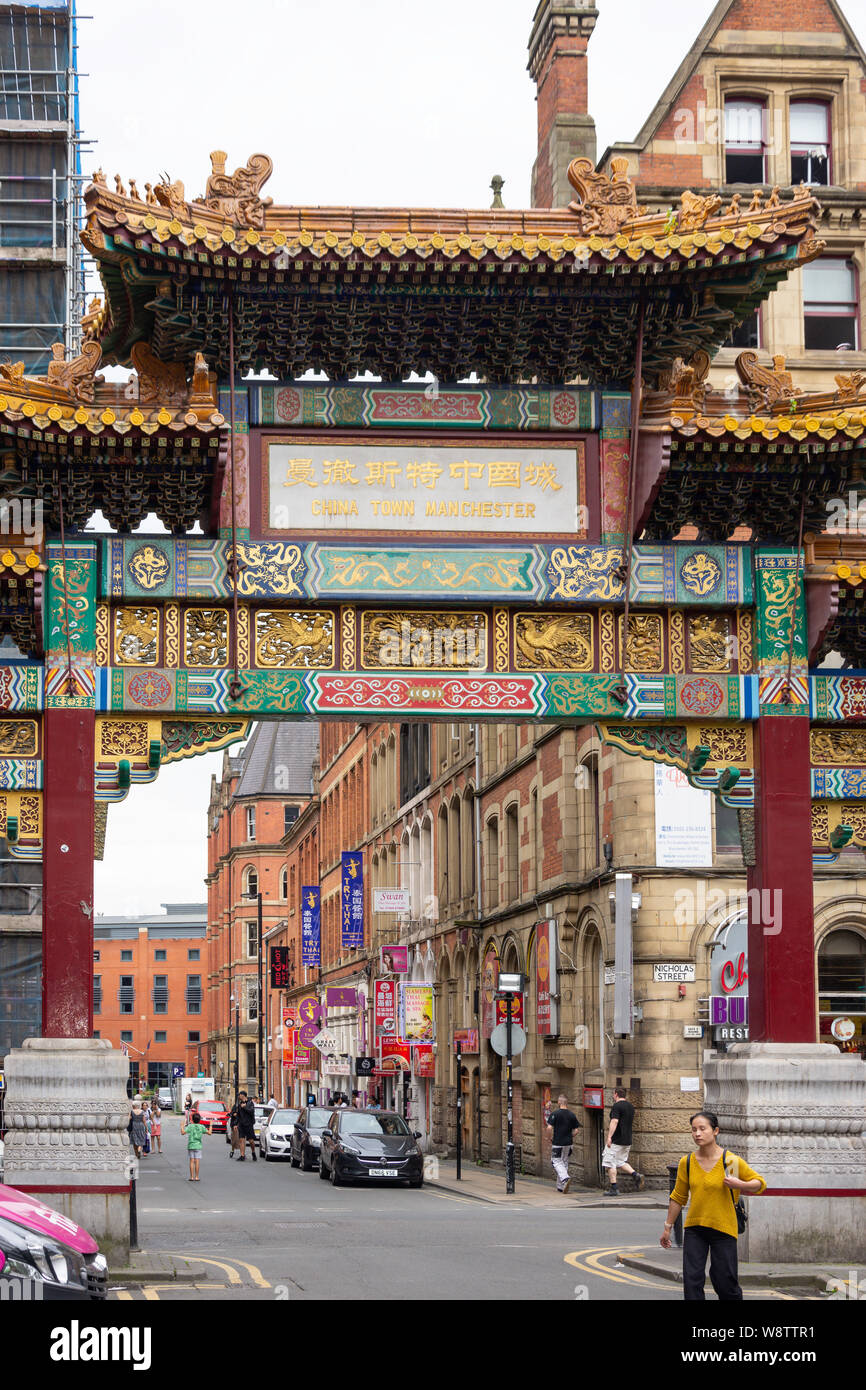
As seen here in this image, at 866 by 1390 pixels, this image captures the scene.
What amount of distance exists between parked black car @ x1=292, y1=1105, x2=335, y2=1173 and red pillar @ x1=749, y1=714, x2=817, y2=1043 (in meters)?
27.6

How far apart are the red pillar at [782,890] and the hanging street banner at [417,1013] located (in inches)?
1252

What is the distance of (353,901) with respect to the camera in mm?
67375

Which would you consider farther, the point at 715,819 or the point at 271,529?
the point at 715,819

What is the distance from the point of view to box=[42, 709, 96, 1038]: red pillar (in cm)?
1739

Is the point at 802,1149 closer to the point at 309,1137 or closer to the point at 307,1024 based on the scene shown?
the point at 309,1137

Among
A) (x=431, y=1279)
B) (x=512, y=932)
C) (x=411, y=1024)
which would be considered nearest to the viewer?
(x=431, y=1279)

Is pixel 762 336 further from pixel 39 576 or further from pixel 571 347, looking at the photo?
pixel 39 576

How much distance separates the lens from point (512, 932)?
4369 cm

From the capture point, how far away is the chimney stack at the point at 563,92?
3847 cm

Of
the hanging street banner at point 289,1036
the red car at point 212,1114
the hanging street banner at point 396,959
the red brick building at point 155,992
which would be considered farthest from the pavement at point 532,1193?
the red brick building at point 155,992

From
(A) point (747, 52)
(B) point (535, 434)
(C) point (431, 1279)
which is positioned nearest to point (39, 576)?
(B) point (535, 434)

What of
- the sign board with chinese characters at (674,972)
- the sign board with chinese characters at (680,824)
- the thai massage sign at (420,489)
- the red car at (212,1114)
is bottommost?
the red car at (212,1114)

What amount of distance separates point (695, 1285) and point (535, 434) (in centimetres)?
916

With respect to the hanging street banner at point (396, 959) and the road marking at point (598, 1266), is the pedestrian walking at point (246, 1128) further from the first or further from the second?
the road marking at point (598, 1266)
